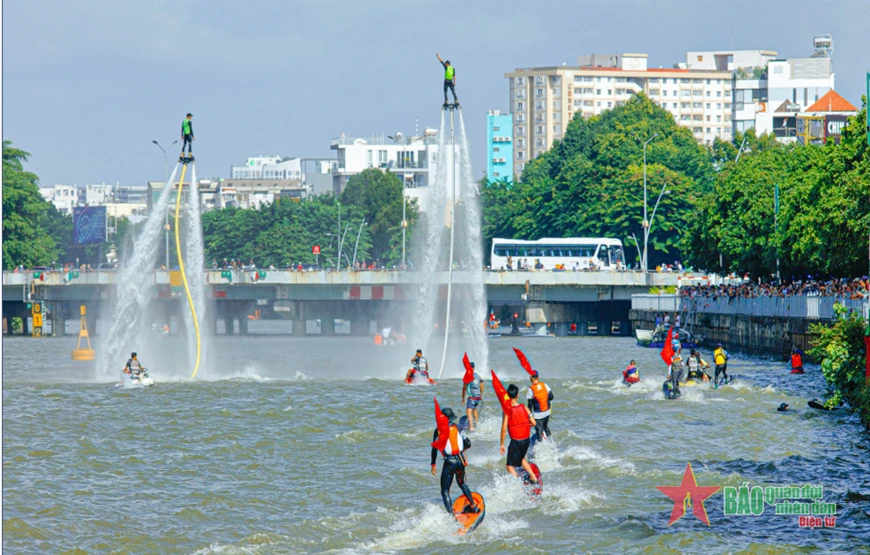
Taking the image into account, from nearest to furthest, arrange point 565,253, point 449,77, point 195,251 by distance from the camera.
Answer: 1. point 449,77
2. point 195,251
3. point 565,253

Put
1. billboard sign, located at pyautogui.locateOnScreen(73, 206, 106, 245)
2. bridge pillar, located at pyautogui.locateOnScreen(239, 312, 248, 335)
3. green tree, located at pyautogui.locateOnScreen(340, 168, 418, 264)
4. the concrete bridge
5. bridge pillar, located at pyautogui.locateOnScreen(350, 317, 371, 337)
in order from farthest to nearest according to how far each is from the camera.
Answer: green tree, located at pyautogui.locateOnScreen(340, 168, 418, 264) → billboard sign, located at pyautogui.locateOnScreen(73, 206, 106, 245) → bridge pillar, located at pyautogui.locateOnScreen(239, 312, 248, 335) → bridge pillar, located at pyautogui.locateOnScreen(350, 317, 371, 337) → the concrete bridge

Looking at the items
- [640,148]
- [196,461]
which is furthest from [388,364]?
[640,148]

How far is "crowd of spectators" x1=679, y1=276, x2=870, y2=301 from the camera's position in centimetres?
4742

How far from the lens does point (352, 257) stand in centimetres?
16150

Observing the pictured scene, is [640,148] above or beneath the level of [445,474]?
above

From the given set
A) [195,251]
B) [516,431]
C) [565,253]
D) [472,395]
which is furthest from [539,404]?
[565,253]

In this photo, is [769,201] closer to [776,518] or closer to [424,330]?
[424,330]

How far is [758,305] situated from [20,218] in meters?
75.6

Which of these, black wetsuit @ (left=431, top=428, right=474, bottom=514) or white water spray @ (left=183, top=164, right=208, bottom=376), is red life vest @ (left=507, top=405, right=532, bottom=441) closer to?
black wetsuit @ (left=431, top=428, right=474, bottom=514)

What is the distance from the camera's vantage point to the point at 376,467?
93.4 ft

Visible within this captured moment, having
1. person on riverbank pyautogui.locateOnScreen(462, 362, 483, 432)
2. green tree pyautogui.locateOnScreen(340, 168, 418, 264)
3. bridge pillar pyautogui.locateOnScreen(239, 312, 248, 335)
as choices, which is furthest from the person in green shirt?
green tree pyautogui.locateOnScreen(340, 168, 418, 264)

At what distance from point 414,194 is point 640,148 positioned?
81.3 meters

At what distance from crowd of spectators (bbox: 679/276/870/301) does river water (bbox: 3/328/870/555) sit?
3881 mm

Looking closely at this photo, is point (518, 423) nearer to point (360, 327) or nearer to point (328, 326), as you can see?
point (360, 327)
